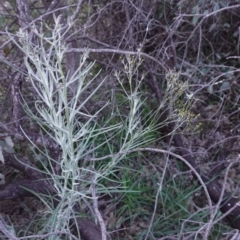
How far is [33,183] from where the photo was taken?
2.57 meters

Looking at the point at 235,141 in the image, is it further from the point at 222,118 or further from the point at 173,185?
the point at 173,185

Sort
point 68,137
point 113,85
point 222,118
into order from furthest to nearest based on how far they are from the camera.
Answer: point 222,118, point 113,85, point 68,137

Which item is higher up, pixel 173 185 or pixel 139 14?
pixel 139 14

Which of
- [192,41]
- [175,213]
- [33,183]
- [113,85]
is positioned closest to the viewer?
[33,183]

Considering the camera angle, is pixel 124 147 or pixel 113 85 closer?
pixel 124 147

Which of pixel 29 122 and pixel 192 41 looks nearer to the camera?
pixel 29 122

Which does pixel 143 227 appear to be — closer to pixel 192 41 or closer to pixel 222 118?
pixel 222 118

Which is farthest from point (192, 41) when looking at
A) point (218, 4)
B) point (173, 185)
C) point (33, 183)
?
point (33, 183)

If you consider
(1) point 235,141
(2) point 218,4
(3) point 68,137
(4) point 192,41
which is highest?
(3) point 68,137

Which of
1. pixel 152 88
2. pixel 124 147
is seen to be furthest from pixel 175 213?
pixel 124 147

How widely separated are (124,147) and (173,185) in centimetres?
107

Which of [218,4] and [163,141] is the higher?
[218,4]

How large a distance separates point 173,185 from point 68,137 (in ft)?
4.55

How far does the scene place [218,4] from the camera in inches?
123
